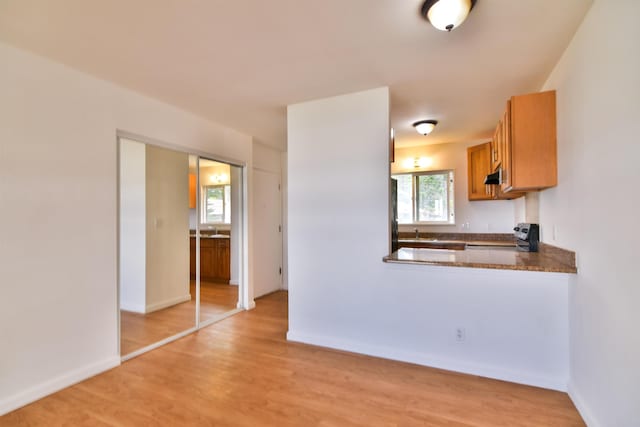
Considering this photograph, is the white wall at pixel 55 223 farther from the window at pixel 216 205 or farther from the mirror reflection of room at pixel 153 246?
the window at pixel 216 205

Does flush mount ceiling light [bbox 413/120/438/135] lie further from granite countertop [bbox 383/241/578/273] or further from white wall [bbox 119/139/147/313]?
white wall [bbox 119/139/147/313]

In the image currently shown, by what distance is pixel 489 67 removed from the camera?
2.53 meters

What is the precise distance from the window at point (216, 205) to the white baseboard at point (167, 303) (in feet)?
3.21

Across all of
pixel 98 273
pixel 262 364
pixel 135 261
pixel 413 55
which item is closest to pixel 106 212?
pixel 98 273

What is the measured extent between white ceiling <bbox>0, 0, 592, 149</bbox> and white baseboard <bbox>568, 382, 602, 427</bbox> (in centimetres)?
245

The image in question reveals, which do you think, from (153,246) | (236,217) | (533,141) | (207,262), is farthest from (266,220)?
(533,141)

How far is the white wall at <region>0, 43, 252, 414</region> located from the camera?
6.93 ft

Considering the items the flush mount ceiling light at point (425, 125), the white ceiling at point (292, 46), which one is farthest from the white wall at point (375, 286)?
the flush mount ceiling light at point (425, 125)

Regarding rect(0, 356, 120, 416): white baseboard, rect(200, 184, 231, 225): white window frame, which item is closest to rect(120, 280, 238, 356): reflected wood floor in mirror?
rect(0, 356, 120, 416): white baseboard

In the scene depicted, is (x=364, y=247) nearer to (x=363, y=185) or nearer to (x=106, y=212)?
Result: (x=363, y=185)

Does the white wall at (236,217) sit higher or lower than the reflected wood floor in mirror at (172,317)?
higher

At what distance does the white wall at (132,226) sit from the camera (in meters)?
2.96

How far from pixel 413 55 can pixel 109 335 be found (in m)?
3.47

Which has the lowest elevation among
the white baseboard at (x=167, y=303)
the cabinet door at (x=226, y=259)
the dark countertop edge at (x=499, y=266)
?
the white baseboard at (x=167, y=303)
